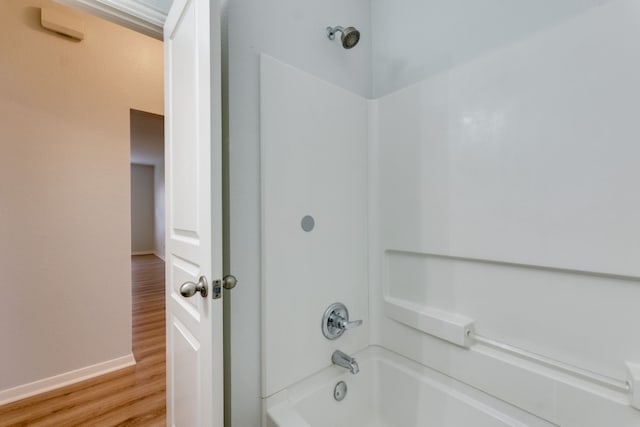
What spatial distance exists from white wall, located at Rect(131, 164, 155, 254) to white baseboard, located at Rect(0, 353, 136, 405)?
21.5ft

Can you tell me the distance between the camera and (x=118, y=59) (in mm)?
2164

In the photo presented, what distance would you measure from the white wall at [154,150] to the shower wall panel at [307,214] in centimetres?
189

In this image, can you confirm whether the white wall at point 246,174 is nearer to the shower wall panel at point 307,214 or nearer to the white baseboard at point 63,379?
the shower wall panel at point 307,214

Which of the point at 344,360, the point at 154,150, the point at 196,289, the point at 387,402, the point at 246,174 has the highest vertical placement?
the point at 154,150

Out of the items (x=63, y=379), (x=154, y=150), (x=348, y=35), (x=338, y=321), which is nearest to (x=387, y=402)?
(x=338, y=321)

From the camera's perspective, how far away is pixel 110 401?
1.79 m

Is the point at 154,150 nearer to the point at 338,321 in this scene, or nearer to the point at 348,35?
the point at 348,35

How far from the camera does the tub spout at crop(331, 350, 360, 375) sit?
3.72 ft

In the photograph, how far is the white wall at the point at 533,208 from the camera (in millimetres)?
768

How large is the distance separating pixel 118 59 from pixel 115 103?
362mm

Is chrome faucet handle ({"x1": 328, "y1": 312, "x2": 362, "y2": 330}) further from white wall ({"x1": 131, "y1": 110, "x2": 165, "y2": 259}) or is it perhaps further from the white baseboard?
white wall ({"x1": 131, "y1": 110, "x2": 165, "y2": 259})

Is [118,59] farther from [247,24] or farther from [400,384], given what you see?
[400,384]

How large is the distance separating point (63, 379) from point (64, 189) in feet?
4.59

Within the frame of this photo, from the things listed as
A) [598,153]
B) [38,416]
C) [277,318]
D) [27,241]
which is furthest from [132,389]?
[598,153]
